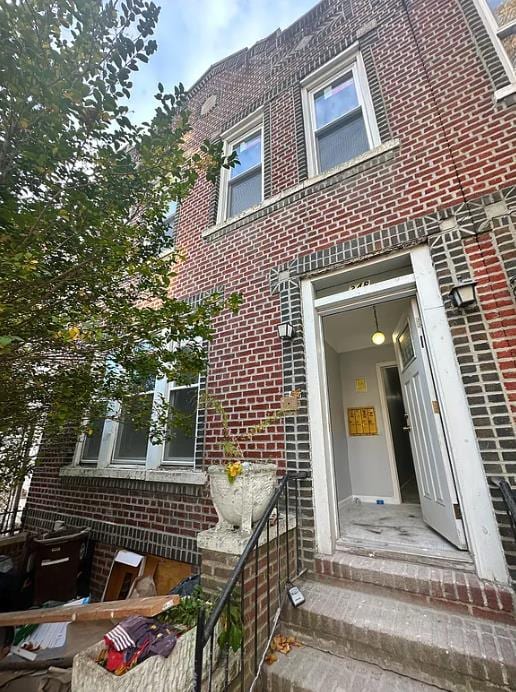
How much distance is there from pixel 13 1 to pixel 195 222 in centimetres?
332

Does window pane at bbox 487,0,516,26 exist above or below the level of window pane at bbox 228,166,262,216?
above

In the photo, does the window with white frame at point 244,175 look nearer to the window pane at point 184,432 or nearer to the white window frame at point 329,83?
the white window frame at point 329,83

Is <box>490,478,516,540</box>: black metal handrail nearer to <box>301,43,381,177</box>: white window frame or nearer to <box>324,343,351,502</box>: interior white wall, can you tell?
<box>324,343,351,502</box>: interior white wall

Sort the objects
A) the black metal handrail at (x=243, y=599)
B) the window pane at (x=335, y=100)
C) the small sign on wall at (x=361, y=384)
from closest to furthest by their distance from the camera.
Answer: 1. the black metal handrail at (x=243, y=599)
2. the window pane at (x=335, y=100)
3. the small sign on wall at (x=361, y=384)

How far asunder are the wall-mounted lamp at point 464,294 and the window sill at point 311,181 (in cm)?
193

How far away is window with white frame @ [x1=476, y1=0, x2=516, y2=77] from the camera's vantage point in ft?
10.4

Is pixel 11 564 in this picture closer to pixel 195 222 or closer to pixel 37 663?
pixel 37 663

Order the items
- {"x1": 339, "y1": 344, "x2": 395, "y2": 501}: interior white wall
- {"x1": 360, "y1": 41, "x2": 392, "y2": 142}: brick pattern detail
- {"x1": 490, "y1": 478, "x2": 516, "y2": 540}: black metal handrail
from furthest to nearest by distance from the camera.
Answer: {"x1": 339, "y1": 344, "x2": 395, "y2": 501}: interior white wall < {"x1": 360, "y1": 41, "x2": 392, "y2": 142}: brick pattern detail < {"x1": 490, "y1": 478, "x2": 516, "y2": 540}: black metal handrail

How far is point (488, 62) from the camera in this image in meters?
3.17

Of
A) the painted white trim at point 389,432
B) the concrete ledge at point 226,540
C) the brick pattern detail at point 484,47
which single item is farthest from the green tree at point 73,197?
the painted white trim at point 389,432

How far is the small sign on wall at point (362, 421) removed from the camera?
17.7ft

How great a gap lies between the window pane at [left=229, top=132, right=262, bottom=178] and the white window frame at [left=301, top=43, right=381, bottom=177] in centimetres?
89

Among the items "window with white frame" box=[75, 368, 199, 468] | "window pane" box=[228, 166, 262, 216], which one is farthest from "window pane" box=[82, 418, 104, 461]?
"window pane" box=[228, 166, 262, 216]

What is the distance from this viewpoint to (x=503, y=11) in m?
3.40
